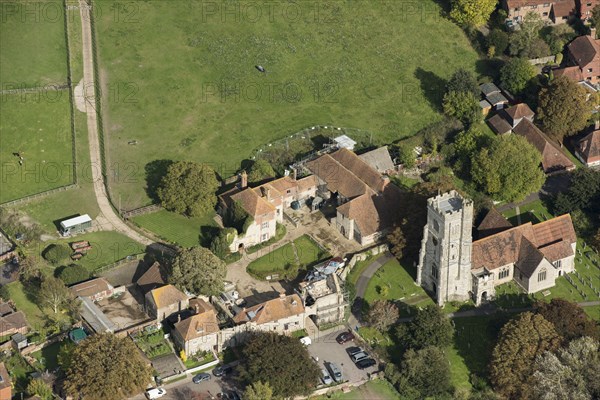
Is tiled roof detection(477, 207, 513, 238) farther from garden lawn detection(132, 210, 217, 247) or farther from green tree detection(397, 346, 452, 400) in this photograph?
garden lawn detection(132, 210, 217, 247)

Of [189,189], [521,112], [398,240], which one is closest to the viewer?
[398,240]

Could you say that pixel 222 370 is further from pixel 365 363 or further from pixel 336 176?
pixel 336 176

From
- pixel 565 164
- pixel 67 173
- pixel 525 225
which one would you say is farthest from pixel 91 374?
pixel 565 164

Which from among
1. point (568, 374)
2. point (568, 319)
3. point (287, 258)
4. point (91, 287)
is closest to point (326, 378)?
point (287, 258)

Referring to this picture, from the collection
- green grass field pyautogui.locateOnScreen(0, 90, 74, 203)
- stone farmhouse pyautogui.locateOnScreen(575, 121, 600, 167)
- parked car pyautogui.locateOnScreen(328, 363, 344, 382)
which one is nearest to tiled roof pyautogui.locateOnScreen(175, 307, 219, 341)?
parked car pyautogui.locateOnScreen(328, 363, 344, 382)

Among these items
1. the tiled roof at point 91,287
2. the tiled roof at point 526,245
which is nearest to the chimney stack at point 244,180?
the tiled roof at point 91,287

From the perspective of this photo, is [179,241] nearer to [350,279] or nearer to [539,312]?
[350,279]
